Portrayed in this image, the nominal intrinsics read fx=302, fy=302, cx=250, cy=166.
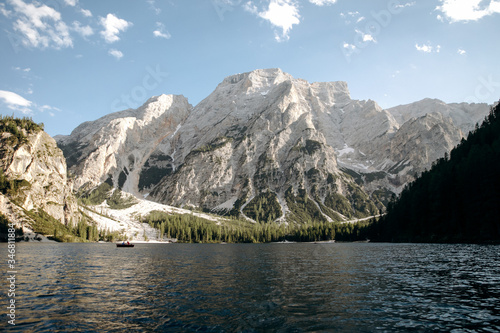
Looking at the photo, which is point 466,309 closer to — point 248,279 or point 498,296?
point 498,296

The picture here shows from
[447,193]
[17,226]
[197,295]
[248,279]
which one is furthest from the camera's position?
[17,226]

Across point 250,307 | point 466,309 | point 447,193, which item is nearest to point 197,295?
point 250,307

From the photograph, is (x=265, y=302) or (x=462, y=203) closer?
(x=265, y=302)

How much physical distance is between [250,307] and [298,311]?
4.20m

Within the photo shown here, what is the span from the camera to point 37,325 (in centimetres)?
2058

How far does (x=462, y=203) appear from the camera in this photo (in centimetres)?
10306

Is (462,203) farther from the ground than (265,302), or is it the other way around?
(462,203)

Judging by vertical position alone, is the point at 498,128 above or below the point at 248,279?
above

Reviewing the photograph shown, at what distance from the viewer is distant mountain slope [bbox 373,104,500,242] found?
297ft

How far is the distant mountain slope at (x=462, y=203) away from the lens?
9062 centimetres

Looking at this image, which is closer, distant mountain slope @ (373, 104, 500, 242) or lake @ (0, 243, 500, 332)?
lake @ (0, 243, 500, 332)

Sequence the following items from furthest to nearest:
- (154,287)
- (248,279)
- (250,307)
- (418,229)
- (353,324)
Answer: (418,229), (248,279), (154,287), (250,307), (353,324)

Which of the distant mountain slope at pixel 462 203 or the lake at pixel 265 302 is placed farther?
the distant mountain slope at pixel 462 203

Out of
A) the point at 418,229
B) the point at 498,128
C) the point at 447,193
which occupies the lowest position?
the point at 418,229
